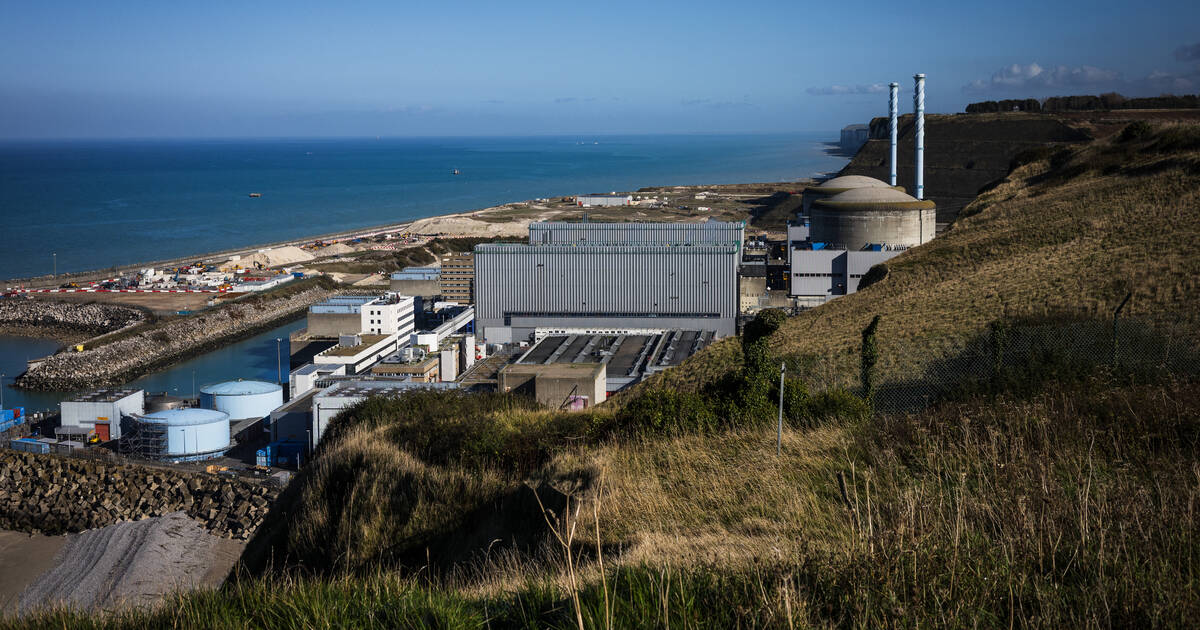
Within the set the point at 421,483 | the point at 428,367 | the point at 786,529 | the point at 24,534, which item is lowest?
the point at 24,534

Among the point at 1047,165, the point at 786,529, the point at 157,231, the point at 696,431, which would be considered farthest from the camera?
the point at 157,231

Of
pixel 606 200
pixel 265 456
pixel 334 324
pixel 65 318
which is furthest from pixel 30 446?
pixel 606 200

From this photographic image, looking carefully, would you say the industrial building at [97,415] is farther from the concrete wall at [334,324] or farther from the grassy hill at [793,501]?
the grassy hill at [793,501]

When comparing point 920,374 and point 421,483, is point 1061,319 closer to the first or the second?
point 920,374

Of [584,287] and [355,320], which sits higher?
[584,287]

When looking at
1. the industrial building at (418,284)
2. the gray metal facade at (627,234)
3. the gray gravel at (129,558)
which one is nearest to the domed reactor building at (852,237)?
the gray metal facade at (627,234)


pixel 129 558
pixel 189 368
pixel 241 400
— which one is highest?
pixel 241 400

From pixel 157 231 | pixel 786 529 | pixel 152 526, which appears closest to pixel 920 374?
pixel 786 529

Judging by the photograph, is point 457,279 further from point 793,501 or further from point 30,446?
point 793,501
